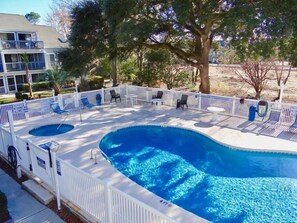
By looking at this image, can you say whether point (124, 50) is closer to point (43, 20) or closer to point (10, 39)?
point (10, 39)

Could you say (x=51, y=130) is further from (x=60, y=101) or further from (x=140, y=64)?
(x=140, y=64)

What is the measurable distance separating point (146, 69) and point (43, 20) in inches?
1162

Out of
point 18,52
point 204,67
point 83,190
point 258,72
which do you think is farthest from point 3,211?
point 18,52

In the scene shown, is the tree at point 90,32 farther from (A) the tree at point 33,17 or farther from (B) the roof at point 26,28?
(A) the tree at point 33,17

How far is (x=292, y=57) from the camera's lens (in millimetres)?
11406

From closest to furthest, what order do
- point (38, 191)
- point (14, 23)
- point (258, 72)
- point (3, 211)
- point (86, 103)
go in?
point (3, 211) → point (38, 191) → point (86, 103) → point (258, 72) → point (14, 23)

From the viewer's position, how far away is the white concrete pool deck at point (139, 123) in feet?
21.6

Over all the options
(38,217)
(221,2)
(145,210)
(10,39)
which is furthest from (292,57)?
(10,39)

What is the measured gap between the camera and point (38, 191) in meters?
5.93

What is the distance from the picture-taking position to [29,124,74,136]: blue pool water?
1066 centimetres

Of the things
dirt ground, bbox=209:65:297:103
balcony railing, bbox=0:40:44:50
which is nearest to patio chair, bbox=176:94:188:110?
dirt ground, bbox=209:65:297:103

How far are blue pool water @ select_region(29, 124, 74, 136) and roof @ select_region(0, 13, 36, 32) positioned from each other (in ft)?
61.9

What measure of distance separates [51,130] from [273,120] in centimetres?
1009

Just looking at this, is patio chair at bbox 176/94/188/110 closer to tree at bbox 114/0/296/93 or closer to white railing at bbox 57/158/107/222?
tree at bbox 114/0/296/93
